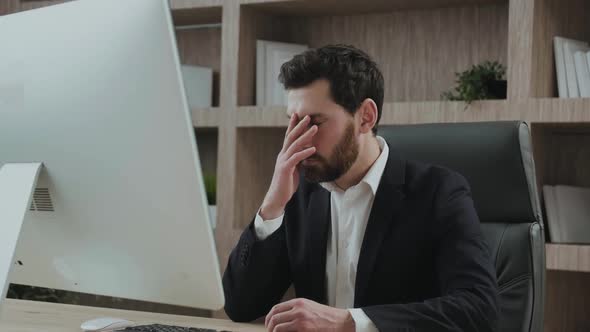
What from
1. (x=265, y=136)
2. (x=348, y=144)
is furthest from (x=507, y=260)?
(x=265, y=136)

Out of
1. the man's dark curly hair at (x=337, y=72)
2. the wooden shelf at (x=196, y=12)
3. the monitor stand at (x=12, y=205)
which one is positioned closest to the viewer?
the monitor stand at (x=12, y=205)

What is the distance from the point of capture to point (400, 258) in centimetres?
178

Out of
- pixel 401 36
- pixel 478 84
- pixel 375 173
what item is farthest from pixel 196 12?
pixel 375 173

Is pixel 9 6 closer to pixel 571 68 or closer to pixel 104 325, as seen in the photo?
pixel 571 68

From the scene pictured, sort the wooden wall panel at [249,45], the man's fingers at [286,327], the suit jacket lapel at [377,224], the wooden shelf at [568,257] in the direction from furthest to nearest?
the wooden wall panel at [249,45], the wooden shelf at [568,257], the suit jacket lapel at [377,224], the man's fingers at [286,327]

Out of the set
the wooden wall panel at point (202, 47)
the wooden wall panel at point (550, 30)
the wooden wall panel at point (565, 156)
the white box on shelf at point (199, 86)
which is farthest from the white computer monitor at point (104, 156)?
the wooden wall panel at point (202, 47)

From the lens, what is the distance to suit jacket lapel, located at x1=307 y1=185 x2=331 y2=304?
188 centimetres

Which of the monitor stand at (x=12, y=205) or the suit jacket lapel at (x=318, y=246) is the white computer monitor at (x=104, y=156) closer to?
the monitor stand at (x=12, y=205)

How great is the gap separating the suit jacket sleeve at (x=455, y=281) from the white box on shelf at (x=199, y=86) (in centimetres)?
221

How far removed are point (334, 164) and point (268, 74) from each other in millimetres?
1835

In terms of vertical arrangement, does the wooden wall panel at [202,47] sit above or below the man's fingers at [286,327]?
above

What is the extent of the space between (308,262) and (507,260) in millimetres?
431

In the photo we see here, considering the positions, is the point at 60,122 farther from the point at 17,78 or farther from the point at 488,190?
the point at 488,190

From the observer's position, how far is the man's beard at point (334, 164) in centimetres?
185
